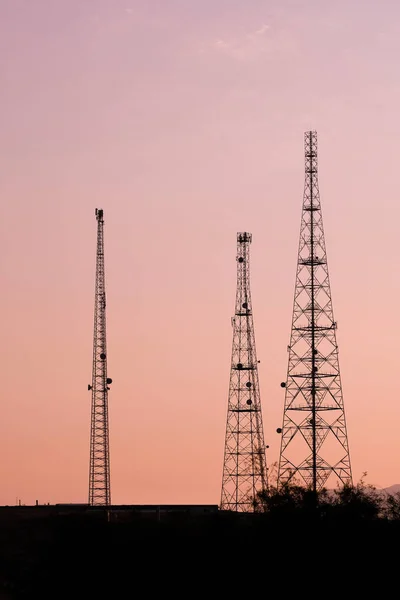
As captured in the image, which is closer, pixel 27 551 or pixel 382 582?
pixel 382 582

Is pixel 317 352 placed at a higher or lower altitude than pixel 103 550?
higher

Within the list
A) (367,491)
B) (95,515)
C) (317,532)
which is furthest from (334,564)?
(95,515)

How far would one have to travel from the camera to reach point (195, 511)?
5965 inches

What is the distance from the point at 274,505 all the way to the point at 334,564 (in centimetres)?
842

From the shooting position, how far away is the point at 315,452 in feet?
454

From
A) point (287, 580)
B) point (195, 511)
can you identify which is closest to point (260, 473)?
point (195, 511)

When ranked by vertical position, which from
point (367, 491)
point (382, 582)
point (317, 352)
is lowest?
point (382, 582)

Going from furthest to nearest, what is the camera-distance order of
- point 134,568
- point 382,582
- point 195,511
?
point 195,511
point 134,568
point 382,582

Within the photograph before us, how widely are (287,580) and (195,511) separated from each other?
1898 centimetres

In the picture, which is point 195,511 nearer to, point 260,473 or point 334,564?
point 260,473

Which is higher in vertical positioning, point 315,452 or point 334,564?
point 315,452

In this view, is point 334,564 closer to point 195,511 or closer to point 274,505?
point 274,505

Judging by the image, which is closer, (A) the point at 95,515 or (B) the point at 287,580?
(B) the point at 287,580

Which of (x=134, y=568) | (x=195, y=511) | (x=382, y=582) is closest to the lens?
(x=382, y=582)
